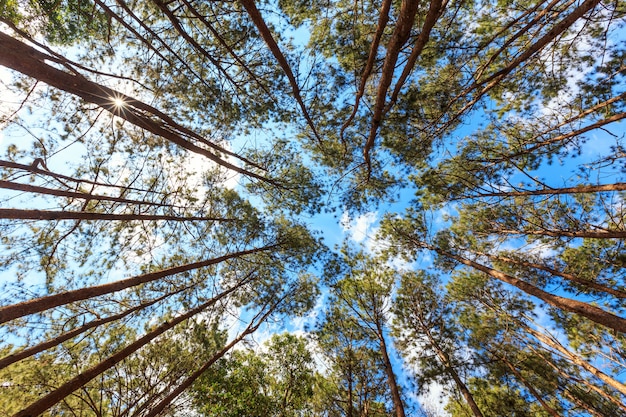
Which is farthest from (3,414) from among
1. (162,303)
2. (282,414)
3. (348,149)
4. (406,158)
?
(406,158)

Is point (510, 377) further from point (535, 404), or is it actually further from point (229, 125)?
→ point (229, 125)

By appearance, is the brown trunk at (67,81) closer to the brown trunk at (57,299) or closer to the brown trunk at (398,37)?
the brown trunk at (57,299)

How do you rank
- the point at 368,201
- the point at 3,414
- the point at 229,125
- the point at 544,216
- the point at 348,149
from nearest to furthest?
the point at 3,414 → the point at 229,125 → the point at 544,216 → the point at 348,149 → the point at 368,201

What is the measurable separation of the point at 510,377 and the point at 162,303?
35.6ft

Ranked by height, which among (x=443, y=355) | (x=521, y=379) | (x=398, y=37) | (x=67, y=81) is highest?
(x=67, y=81)

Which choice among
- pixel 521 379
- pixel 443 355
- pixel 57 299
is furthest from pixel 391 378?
pixel 57 299

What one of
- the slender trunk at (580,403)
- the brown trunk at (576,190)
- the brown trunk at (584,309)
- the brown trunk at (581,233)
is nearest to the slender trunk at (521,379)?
the slender trunk at (580,403)

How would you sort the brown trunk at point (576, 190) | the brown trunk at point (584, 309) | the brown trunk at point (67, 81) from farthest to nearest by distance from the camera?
the brown trunk at point (576, 190) → the brown trunk at point (584, 309) → the brown trunk at point (67, 81)

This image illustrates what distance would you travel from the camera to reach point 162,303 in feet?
23.7

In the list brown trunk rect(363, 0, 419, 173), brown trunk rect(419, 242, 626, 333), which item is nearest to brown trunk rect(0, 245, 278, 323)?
brown trunk rect(363, 0, 419, 173)

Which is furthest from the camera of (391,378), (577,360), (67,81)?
(391,378)

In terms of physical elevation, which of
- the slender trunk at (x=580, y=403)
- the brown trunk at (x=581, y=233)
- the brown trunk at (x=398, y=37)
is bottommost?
the slender trunk at (x=580, y=403)

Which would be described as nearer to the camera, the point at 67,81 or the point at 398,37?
the point at 67,81

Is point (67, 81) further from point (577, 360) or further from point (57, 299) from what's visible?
point (577, 360)
